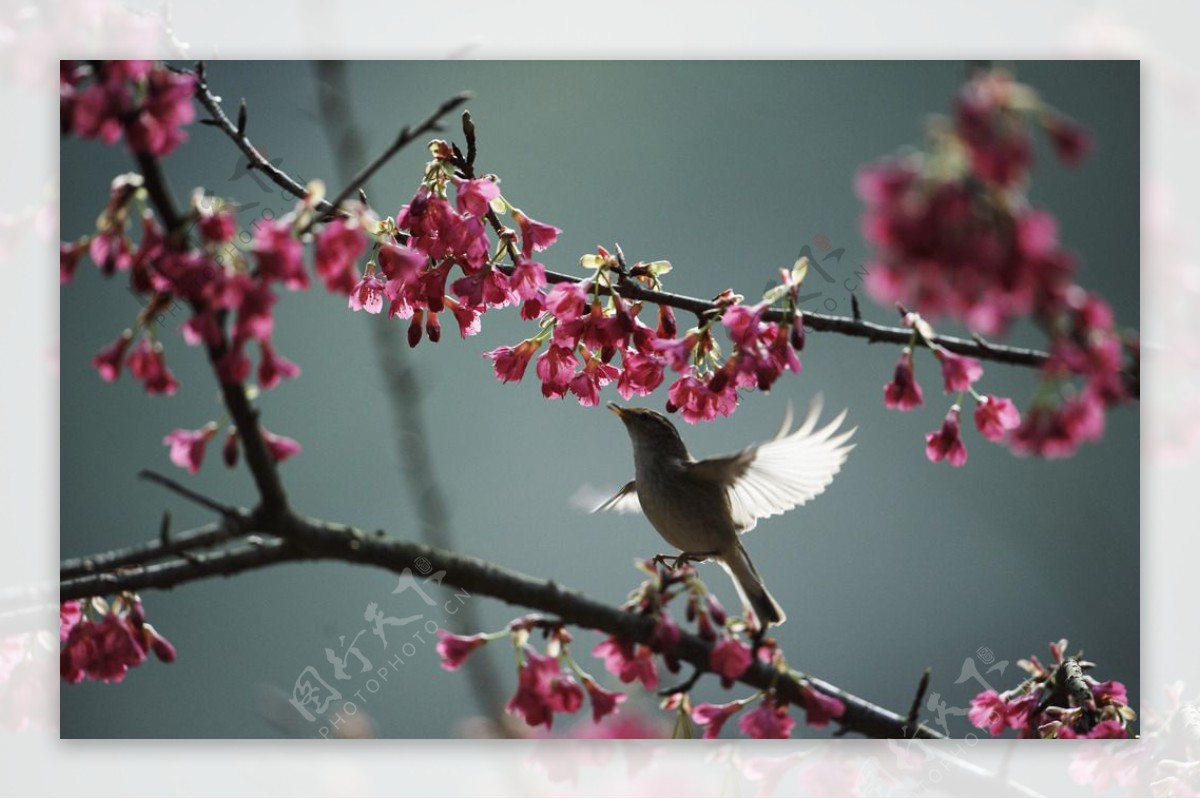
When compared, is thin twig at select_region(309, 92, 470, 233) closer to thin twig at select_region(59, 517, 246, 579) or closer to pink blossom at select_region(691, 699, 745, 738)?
thin twig at select_region(59, 517, 246, 579)

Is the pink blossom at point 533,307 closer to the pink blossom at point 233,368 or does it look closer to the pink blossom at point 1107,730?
the pink blossom at point 233,368

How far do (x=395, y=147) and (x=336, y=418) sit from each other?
0.89 meters

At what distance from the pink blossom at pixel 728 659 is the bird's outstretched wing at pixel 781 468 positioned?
0.90 ft

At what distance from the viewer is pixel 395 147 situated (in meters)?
1.13

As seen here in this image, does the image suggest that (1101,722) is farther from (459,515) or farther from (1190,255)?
(459,515)

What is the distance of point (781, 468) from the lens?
61.1 inches

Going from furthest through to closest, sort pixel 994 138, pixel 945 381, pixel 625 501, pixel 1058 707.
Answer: pixel 625 501 < pixel 1058 707 < pixel 945 381 < pixel 994 138

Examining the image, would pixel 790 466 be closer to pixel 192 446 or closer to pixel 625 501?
pixel 625 501

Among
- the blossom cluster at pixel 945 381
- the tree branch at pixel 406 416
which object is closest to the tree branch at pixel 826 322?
the blossom cluster at pixel 945 381

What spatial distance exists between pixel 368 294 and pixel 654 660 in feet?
2.10

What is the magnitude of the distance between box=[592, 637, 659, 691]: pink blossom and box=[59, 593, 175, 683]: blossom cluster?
604mm

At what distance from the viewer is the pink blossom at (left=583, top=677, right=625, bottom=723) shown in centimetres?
145

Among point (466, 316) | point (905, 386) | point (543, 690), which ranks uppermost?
point (466, 316)

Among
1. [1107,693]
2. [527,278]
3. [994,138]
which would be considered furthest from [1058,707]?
[994,138]
